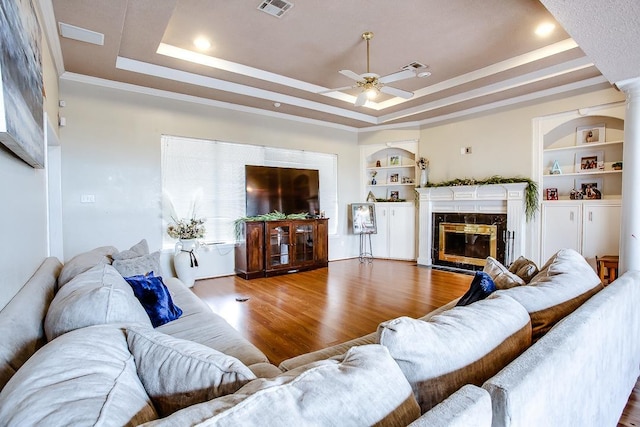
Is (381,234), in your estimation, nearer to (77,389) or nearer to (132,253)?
(132,253)

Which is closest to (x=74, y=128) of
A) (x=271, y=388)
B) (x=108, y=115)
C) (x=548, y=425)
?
(x=108, y=115)


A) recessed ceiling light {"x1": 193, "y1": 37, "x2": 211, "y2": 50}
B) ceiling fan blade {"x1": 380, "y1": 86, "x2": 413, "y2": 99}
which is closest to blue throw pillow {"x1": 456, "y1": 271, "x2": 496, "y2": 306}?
ceiling fan blade {"x1": 380, "y1": 86, "x2": 413, "y2": 99}

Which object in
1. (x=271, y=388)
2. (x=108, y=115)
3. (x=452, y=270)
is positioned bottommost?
A: (x=452, y=270)

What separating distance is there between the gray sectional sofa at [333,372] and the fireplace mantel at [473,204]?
397 centimetres

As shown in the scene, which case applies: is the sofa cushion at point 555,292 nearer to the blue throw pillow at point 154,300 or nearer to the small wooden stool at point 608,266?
the blue throw pillow at point 154,300

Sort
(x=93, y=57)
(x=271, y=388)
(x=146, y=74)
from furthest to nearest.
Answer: (x=146, y=74)
(x=93, y=57)
(x=271, y=388)

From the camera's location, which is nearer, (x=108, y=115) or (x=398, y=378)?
(x=398, y=378)

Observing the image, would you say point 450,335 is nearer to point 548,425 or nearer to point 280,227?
point 548,425

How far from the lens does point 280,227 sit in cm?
555

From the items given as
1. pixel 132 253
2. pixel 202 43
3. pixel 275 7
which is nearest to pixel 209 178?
pixel 202 43

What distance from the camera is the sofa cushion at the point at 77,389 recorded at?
2.03 feet

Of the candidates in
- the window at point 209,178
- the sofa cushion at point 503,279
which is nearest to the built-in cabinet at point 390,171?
the window at point 209,178

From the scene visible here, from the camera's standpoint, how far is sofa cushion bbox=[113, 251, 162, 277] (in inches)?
102

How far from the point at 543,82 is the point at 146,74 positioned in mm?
5294
